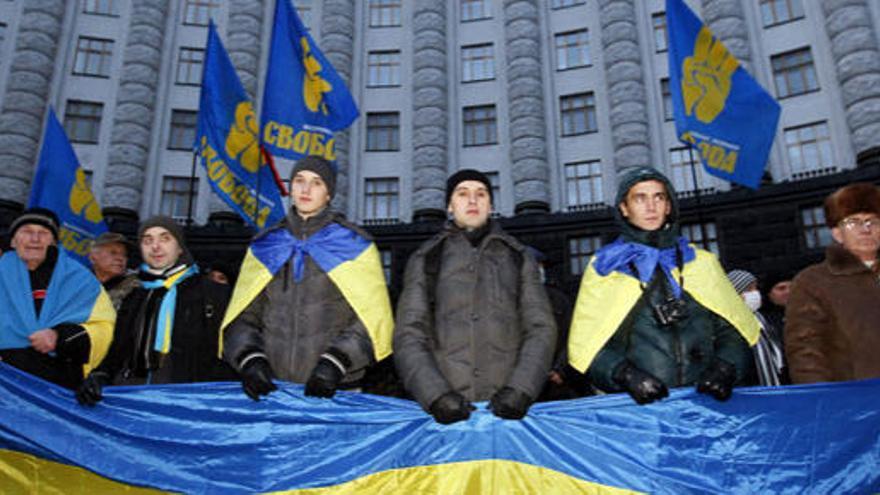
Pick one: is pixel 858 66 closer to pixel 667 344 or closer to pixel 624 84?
pixel 624 84

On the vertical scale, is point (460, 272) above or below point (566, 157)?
below

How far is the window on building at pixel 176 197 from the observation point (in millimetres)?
24875

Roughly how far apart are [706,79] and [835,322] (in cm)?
958

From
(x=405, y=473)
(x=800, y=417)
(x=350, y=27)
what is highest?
(x=350, y=27)

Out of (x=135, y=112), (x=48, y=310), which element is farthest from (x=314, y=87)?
(x=135, y=112)

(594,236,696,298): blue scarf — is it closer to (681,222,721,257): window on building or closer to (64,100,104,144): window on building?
(681,222,721,257): window on building

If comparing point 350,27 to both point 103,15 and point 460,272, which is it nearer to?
point 103,15

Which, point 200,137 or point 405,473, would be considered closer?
point 405,473

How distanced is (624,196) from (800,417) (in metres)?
1.56

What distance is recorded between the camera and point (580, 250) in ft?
75.7

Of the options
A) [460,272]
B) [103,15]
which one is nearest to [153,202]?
[103,15]

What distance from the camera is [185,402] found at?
12.5ft

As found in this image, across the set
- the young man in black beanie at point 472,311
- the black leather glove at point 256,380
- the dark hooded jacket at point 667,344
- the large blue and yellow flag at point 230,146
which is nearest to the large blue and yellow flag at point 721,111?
the large blue and yellow flag at point 230,146

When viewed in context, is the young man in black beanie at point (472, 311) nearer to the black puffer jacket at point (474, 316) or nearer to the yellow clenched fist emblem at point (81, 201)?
the black puffer jacket at point (474, 316)
